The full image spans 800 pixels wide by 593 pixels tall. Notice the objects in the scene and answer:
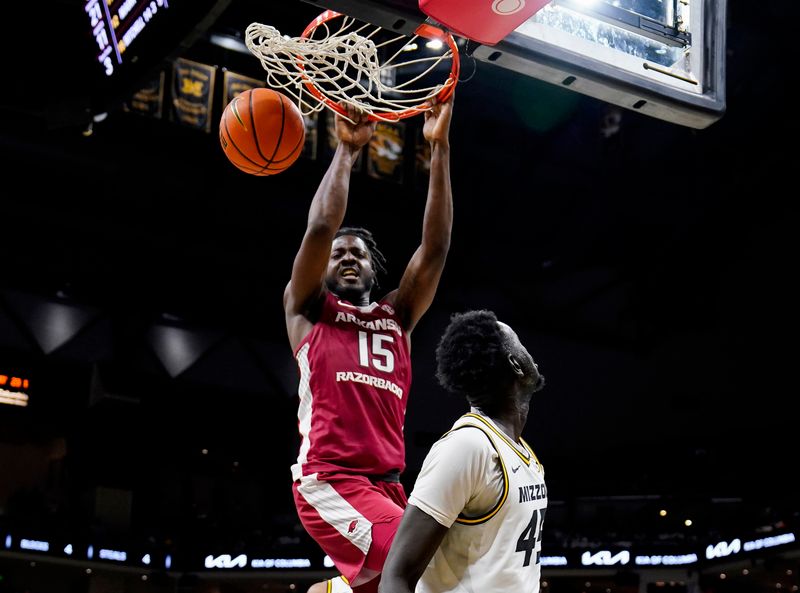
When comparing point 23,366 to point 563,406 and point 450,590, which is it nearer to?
point 563,406

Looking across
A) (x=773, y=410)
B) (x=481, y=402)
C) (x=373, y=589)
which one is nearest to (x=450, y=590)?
(x=481, y=402)

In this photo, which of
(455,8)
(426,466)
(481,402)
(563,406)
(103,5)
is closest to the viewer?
(426,466)

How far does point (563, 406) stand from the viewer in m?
15.8

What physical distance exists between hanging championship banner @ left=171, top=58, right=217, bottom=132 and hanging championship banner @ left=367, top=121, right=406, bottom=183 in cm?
215

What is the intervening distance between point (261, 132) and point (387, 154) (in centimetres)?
955

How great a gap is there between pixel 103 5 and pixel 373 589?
364cm

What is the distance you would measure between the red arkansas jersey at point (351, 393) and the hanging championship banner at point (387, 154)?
984cm

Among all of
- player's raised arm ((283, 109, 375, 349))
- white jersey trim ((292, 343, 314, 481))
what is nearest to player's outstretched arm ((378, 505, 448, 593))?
white jersey trim ((292, 343, 314, 481))

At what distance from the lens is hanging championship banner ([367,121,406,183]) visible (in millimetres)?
13430

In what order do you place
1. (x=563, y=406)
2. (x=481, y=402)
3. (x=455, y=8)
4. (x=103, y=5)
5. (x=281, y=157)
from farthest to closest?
1. (x=563, y=406)
2. (x=103, y=5)
3. (x=281, y=157)
4. (x=455, y=8)
5. (x=481, y=402)

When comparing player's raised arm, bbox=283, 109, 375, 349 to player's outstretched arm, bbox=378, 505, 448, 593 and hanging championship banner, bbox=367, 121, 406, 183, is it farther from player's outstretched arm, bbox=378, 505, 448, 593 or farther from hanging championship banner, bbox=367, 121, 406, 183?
hanging championship banner, bbox=367, 121, 406, 183

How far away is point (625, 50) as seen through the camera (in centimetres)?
396

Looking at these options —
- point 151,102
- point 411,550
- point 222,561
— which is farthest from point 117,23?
point 222,561

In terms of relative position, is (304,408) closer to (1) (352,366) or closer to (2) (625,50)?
(1) (352,366)
